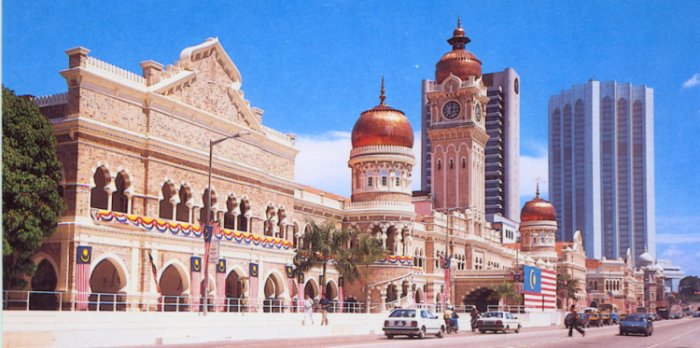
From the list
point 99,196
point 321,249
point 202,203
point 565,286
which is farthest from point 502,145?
point 99,196

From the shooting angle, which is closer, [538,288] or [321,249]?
[321,249]

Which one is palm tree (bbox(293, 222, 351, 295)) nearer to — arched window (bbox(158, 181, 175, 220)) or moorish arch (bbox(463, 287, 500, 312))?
arched window (bbox(158, 181, 175, 220))

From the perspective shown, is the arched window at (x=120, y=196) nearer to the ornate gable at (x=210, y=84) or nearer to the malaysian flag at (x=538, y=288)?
the ornate gable at (x=210, y=84)

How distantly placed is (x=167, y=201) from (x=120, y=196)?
11.2 feet

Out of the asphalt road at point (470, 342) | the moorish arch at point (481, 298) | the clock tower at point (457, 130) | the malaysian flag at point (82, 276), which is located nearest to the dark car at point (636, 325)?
the asphalt road at point (470, 342)

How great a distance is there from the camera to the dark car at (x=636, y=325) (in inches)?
1628

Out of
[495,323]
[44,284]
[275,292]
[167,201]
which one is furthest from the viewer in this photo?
[275,292]

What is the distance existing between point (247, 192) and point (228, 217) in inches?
93.2

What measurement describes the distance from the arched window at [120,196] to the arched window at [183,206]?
3.01 meters

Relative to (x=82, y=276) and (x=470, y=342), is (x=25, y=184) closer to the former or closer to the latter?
(x=82, y=276)

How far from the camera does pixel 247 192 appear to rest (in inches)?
1818

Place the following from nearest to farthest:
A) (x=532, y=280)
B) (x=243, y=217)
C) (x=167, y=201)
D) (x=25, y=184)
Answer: (x=25, y=184)
(x=167, y=201)
(x=243, y=217)
(x=532, y=280)

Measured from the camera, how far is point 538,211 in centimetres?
10769

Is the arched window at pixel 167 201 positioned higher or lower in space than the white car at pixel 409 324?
higher
